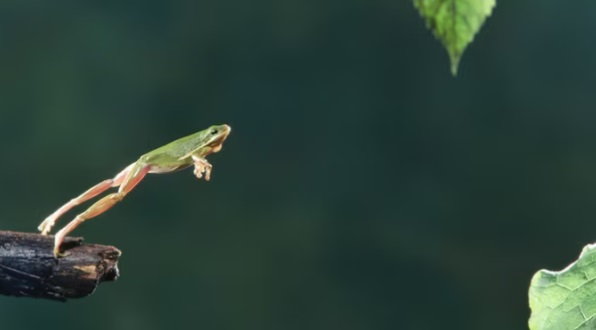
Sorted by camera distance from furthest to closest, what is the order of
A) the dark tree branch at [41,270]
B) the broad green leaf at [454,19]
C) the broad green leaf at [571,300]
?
the dark tree branch at [41,270]
the broad green leaf at [571,300]
the broad green leaf at [454,19]

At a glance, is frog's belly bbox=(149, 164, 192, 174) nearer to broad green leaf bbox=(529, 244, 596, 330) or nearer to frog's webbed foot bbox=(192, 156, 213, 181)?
frog's webbed foot bbox=(192, 156, 213, 181)

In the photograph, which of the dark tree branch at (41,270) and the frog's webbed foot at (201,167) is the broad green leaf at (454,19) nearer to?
the frog's webbed foot at (201,167)

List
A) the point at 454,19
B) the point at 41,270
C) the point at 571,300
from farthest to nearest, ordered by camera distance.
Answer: the point at 41,270
the point at 571,300
the point at 454,19

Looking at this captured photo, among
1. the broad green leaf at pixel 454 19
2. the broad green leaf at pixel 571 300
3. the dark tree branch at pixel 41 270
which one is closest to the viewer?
the broad green leaf at pixel 454 19

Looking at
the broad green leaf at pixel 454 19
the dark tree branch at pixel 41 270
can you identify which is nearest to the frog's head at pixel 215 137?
the dark tree branch at pixel 41 270

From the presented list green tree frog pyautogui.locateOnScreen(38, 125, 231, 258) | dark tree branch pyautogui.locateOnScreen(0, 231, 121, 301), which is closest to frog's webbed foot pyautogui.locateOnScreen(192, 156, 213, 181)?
green tree frog pyautogui.locateOnScreen(38, 125, 231, 258)

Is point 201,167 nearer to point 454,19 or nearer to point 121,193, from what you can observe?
point 121,193

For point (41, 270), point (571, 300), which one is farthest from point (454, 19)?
point (41, 270)

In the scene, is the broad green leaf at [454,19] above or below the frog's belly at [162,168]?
below
